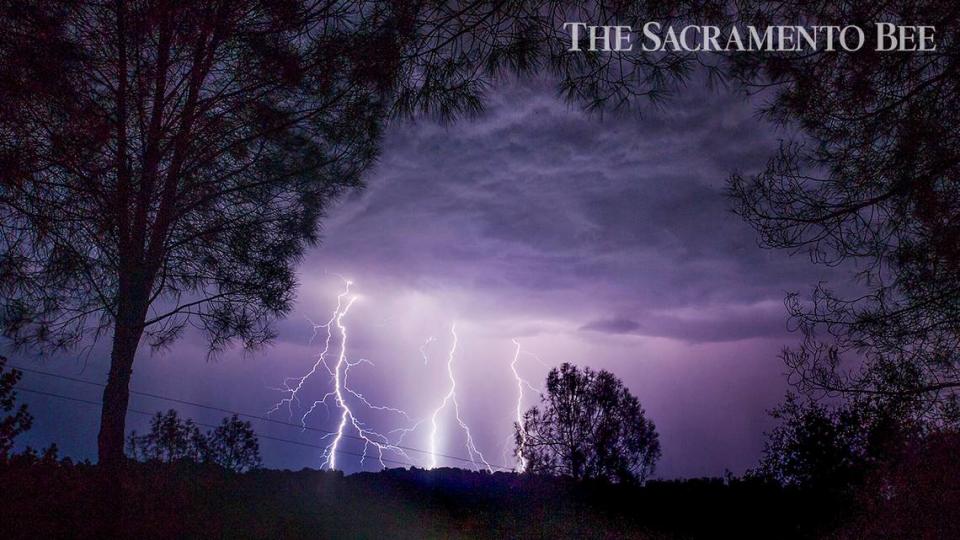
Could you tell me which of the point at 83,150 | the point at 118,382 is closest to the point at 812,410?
the point at 118,382

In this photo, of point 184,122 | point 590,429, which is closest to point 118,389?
point 184,122

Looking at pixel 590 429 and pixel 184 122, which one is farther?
pixel 590 429

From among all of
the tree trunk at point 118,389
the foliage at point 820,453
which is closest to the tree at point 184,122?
the tree trunk at point 118,389

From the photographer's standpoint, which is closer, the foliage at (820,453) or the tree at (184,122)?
the tree at (184,122)

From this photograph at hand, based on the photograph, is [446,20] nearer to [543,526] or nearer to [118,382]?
[118,382]

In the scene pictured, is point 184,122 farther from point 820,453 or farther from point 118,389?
point 820,453

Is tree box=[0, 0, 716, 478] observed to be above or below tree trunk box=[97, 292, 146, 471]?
above

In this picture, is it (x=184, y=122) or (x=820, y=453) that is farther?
(x=820, y=453)

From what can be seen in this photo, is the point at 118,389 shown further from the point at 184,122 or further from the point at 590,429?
the point at 590,429

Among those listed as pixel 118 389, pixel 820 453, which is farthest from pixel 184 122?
pixel 820 453

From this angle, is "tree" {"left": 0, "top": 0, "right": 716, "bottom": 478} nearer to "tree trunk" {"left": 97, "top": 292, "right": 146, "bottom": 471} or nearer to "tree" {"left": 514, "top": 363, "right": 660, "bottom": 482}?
"tree trunk" {"left": 97, "top": 292, "right": 146, "bottom": 471}

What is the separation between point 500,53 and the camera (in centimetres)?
421

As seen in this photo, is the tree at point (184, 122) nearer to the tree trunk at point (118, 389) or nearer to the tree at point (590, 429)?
the tree trunk at point (118, 389)

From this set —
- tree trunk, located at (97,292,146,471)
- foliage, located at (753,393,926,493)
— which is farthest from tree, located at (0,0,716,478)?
foliage, located at (753,393,926,493)
